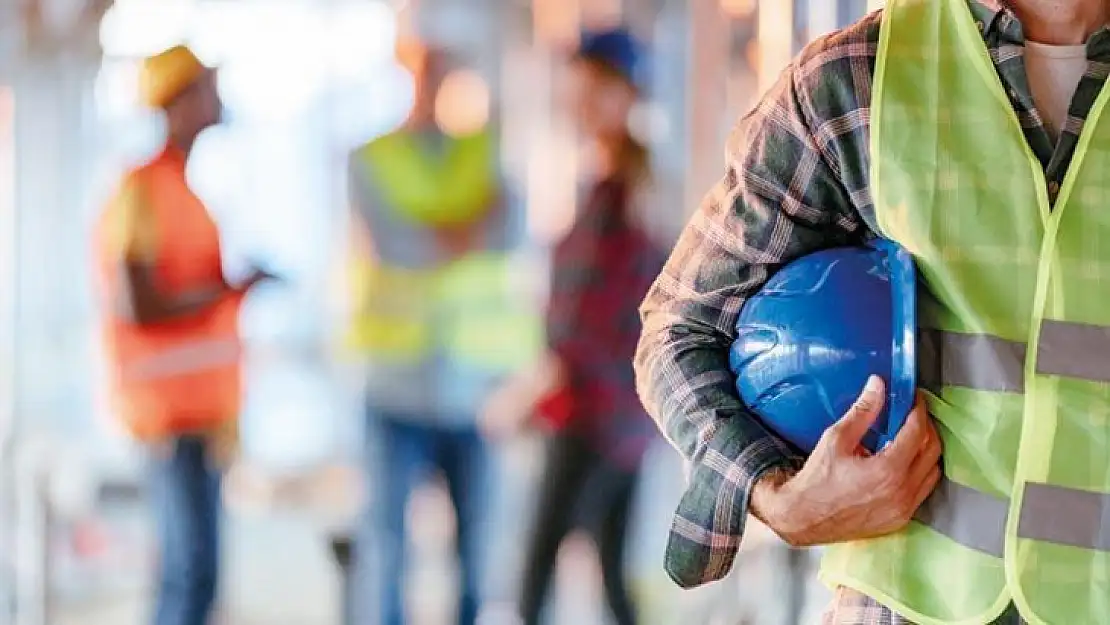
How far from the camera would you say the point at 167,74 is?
6.15ft

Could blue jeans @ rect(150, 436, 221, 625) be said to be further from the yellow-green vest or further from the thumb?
the thumb

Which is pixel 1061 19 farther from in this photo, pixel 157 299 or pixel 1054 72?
pixel 157 299

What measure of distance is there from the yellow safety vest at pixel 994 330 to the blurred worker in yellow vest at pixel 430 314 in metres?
1.13

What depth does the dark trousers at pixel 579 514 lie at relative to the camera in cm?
193

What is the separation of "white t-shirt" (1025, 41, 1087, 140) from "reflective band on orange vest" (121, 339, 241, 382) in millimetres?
1397

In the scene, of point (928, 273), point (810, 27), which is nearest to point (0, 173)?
point (810, 27)

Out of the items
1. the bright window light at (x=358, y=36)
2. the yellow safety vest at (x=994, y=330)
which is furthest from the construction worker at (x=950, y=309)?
the bright window light at (x=358, y=36)

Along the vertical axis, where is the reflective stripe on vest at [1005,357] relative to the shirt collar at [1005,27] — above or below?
below

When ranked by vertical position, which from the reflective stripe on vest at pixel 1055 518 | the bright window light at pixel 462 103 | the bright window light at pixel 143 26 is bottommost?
the reflective stripe on vest at pixel 1055 518

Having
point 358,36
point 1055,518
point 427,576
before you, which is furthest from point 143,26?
point 1055,518

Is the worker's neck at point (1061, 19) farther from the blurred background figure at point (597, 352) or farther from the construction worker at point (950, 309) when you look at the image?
the blurred background figure at point (597, 352)

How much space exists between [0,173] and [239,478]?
620mm

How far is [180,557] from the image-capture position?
1.93 m

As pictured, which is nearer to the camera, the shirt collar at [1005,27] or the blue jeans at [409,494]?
the shirt collar at [1005,27]
